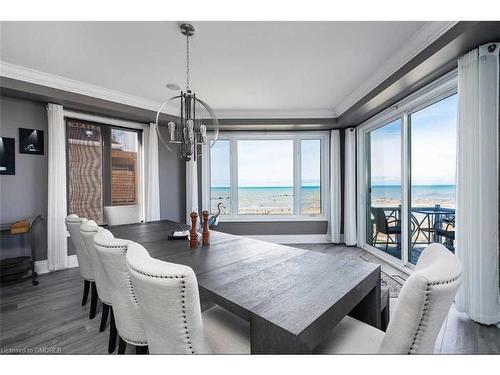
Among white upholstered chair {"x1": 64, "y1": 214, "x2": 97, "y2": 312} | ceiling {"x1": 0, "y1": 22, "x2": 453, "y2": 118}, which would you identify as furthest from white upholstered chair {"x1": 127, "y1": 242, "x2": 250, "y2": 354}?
ceiling {"x1": 0, "y1": 22, "x2": 453, "y2": 118}

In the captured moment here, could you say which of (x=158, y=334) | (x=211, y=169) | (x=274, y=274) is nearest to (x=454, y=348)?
(x=274, y=274)

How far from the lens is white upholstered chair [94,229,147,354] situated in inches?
43.2

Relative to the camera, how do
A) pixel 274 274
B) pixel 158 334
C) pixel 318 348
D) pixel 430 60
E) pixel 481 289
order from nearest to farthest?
pixel 158 334 < pixel 318 348 < pixel 274 274 < pixel 481 289 < pixel 430 60

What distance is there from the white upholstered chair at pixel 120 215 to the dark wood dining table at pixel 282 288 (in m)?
1.67

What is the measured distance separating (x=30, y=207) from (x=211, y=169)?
9.44 feet

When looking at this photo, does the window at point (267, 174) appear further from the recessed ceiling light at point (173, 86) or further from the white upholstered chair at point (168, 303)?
the white upholstered chair at point (168, 303)

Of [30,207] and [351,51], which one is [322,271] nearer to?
[351,51]

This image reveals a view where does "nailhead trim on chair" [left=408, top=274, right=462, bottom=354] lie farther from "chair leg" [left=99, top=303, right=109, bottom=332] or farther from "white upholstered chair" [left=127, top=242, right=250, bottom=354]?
"chair leg" [left=99, top=303, right=109, bottom=332]

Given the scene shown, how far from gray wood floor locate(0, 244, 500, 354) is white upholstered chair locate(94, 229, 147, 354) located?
0.61m

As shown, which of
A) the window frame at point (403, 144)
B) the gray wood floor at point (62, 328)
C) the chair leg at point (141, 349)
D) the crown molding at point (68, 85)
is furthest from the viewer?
the crown molding at point (68, 85)

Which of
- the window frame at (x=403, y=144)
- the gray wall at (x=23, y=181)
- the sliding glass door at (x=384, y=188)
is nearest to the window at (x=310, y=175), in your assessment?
the window frame at (x=403, y=144)

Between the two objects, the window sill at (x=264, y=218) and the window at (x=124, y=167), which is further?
the window sill at (x=264, y=218)

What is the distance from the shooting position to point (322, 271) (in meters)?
1.22

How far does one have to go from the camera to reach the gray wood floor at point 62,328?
1.65 m
